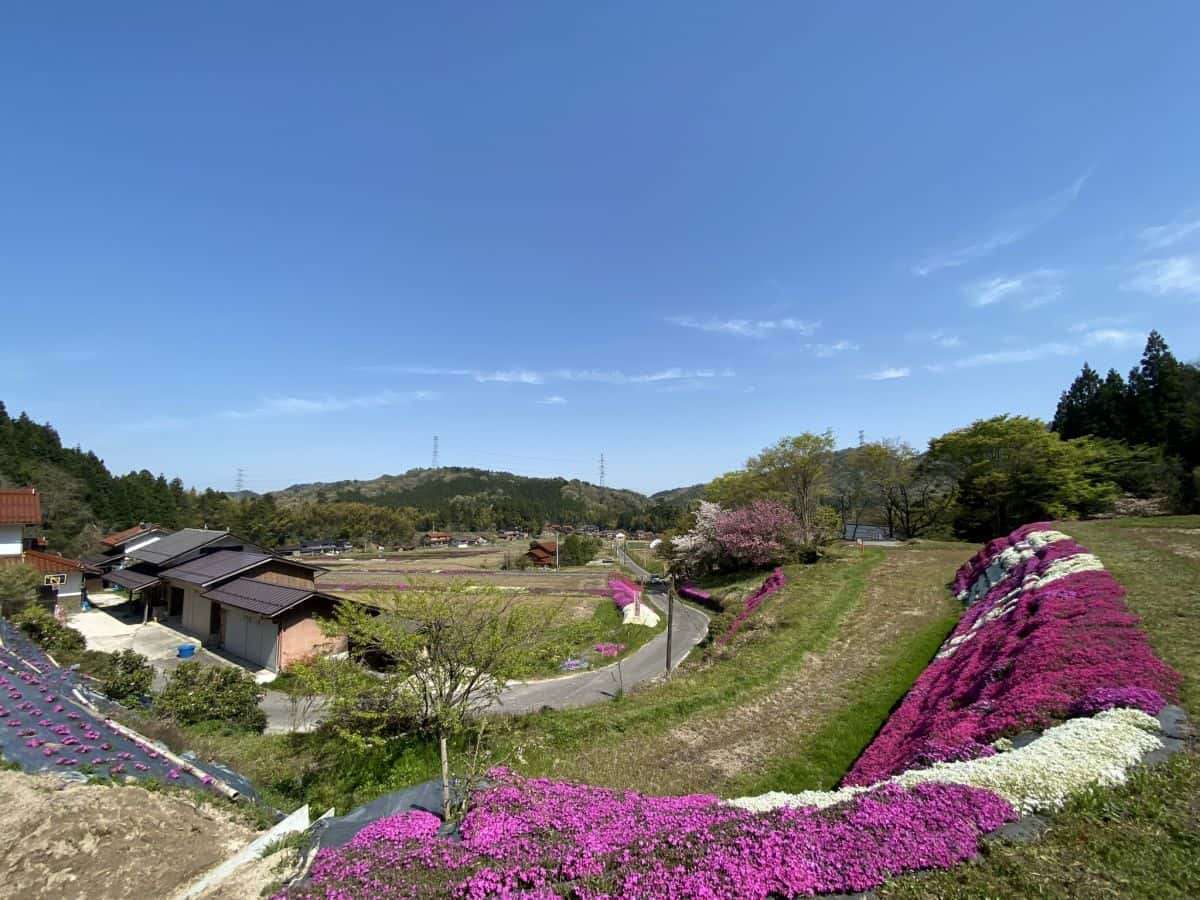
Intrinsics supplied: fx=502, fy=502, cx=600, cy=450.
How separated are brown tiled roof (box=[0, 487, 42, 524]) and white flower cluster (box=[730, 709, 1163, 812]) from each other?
46.0 metres

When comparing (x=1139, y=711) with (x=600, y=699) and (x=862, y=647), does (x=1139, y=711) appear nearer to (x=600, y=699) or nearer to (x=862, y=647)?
(x=862, y=647)

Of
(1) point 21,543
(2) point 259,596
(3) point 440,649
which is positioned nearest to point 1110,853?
(3) point 440,649

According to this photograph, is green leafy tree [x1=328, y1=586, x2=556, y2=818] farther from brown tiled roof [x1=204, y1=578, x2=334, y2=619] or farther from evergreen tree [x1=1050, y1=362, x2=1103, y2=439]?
evergreen tree [x1=1050, y1=362, x2=1103, y2=439]

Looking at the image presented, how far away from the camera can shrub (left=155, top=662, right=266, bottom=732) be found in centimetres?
1456

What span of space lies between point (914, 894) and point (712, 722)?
9.97 metres

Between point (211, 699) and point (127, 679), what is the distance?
2.60 meters

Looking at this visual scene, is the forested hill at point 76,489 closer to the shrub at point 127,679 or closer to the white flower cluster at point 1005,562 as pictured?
the shrub at point 127,679

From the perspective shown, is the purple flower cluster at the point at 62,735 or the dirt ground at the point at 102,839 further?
the purple flower cluster at the point at 62,735

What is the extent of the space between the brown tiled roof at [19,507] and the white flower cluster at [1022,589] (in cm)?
5058

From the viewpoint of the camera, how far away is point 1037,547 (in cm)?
2147

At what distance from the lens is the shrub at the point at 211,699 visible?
14562 mm

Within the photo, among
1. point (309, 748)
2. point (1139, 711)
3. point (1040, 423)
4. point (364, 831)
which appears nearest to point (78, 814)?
point (364, 831)

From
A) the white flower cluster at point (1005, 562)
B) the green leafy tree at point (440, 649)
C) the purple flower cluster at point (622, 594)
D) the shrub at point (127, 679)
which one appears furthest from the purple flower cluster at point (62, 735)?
the purple flower cluster at point (622, 594)

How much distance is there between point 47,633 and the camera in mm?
20797
